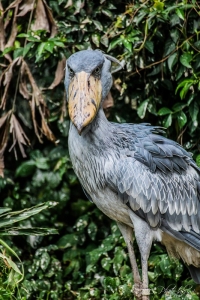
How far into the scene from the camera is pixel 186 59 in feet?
17.1

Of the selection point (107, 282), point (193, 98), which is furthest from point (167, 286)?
point (193, 98)

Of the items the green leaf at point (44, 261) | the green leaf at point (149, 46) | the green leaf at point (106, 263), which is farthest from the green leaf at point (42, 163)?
the green leaf at point (149, 46)

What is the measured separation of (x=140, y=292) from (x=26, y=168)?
2012 mm

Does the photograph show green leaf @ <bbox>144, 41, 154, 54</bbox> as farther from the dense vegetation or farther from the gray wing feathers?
the gray wing feathers

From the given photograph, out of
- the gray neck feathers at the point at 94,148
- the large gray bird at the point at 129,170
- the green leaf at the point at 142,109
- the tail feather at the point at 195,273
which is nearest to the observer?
the large gray bird at the point at 129,170

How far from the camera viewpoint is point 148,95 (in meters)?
5.67

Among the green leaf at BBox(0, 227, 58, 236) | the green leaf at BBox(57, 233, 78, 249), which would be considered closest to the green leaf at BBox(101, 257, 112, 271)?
the green leaf at BBox(57, 233, 78, 249)

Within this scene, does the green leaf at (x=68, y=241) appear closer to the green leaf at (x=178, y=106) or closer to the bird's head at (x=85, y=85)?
the green leaf at (x=178, y=106)

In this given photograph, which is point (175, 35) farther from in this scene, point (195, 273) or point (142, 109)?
point (195, 273)

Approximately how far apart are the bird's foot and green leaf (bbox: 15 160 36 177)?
193 cm

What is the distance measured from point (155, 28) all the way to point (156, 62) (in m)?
0.26

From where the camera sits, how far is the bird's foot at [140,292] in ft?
14.3

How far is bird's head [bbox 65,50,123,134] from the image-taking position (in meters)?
3.86

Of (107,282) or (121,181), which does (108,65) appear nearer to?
(121,181)
